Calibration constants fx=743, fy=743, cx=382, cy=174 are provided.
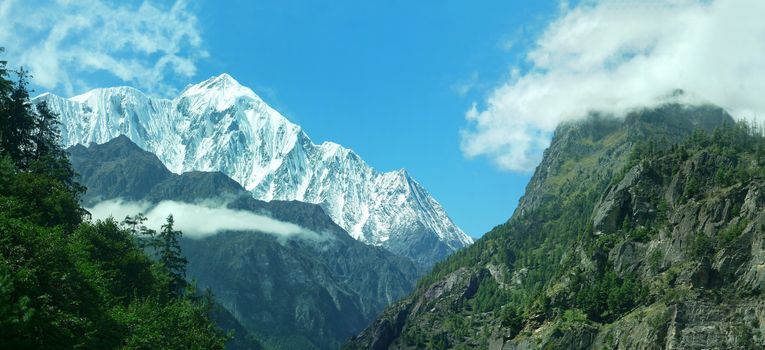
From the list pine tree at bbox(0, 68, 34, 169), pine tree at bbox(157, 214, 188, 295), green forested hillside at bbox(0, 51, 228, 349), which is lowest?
green forested hillside at bbox(0, 51, 228, 349)

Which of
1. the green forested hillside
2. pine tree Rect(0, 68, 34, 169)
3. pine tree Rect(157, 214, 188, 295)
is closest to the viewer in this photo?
the green forested hillside

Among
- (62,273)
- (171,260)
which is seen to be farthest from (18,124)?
(62,273)

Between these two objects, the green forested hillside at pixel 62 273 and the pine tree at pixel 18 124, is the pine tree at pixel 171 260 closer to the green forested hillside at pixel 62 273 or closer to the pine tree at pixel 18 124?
the green forested hillside at pixel 62 273

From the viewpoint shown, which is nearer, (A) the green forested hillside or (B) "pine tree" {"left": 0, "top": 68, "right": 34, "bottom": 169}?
(A) the green forested hillside

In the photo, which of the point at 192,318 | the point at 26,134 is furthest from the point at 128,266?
the point at 26,134

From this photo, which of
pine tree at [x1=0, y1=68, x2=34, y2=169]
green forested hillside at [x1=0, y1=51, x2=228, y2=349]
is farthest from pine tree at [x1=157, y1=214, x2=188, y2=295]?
pine tree at [x1=0, y1=68, x2=34, y2=169]

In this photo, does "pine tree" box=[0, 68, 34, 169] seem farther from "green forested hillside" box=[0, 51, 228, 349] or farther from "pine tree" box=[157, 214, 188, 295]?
"pine tree" box=[157, 214, 188, 295]

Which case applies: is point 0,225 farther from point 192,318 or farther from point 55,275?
point 192,318

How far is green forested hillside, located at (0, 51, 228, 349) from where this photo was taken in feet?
167

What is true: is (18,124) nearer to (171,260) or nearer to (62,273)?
(171,260)

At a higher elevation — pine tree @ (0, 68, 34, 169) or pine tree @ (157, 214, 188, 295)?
pine tree @ (0, 68, 34, 169)

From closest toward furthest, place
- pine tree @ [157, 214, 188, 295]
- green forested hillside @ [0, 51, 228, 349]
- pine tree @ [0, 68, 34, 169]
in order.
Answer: green forested hillside @ [0, 51, 228, 349]
pine tree @ [0, 68, 34, 169]
pine tree @ [157, 214, 188, 295]

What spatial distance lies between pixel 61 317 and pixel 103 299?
20396 mm

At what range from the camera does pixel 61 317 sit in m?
53.8
